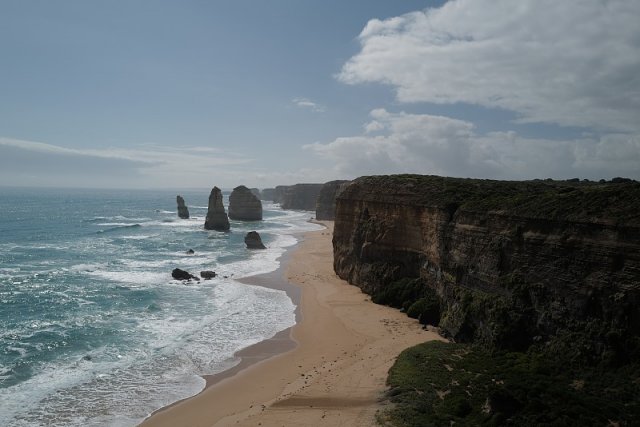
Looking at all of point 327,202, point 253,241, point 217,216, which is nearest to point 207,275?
point 253,241

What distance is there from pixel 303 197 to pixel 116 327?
422ft

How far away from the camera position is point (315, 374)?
20188 millimetres

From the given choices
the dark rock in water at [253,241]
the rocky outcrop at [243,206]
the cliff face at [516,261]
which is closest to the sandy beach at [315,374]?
the cliff face at [516,261]

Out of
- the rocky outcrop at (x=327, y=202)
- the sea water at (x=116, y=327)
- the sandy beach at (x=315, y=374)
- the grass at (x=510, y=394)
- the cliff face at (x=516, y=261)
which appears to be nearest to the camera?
the grass at (x=510, y=394)

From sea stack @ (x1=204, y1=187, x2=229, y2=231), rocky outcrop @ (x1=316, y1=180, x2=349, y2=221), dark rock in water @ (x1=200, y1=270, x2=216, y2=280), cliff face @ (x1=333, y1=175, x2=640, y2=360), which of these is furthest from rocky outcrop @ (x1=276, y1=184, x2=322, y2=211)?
cliff face @ (x1=333, y1=175, x2=640, y2=360)

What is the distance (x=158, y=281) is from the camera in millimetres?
40031

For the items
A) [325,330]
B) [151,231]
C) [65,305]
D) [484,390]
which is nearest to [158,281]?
[65,305]

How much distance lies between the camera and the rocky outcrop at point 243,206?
10306 cm

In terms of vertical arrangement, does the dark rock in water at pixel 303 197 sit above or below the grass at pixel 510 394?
above

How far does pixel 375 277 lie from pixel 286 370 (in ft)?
44.8

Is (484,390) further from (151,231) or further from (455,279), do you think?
(151,231)

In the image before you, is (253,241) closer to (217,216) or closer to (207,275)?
(207,275)

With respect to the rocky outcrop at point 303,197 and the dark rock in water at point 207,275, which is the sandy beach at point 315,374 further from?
the rocky outcrop at point 303,197

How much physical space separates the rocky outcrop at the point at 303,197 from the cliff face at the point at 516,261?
391ft
